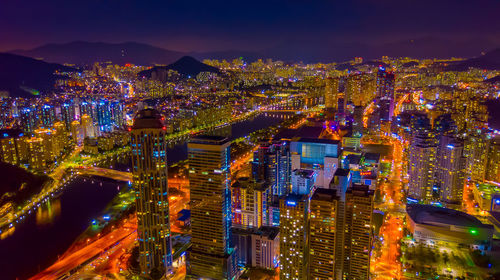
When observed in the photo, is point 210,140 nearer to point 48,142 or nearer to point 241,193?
point 241,193

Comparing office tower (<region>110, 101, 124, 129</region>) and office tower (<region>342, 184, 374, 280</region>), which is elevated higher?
office tower (<region>110, 101, 124, 129</region>)

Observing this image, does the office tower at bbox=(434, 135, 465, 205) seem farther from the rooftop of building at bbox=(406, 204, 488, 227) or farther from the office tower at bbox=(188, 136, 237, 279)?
the office tower at bbox=(188, 136, 237, 279)

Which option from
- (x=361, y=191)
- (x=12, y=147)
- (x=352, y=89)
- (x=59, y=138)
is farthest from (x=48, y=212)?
(x=352, y=89)

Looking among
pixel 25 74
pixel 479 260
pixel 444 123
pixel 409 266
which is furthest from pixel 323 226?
pixel 25 74

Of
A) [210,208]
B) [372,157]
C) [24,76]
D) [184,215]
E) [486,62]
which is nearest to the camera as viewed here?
[210,208]

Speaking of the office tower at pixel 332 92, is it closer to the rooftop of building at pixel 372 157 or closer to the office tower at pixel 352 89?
the office tower at pixel 352 89

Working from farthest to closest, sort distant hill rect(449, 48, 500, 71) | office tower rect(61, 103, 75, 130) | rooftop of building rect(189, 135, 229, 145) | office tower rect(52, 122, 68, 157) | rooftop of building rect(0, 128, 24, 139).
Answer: distant hill rect(449, 48, 500, 71)
office tower rect(61, 103, 75, 130)
office tower rect(52, 122, 68, 157)
rooftop of building rect(0, 128, 24, 139)
rooftop of building rect(189, 135, 229, 145)

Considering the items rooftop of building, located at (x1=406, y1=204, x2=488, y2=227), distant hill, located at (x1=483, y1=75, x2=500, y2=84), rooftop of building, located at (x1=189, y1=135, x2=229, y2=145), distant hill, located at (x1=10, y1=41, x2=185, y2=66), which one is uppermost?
distant hill, located at (x1=10, y1=41, x2=185, y2=66)

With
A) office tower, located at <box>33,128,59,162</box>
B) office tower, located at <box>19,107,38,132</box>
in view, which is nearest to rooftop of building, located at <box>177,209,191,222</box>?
office tower, located at <box>33,128,59,162</box>
